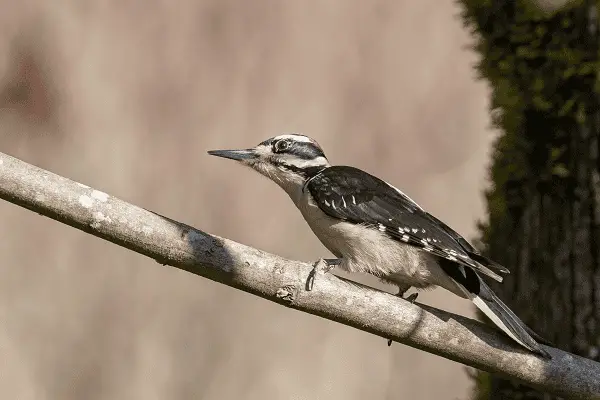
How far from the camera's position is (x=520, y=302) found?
151 inches

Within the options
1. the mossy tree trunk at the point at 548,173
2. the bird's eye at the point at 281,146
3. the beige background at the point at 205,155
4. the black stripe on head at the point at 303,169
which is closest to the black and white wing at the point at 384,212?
the black stripe on head at the point at 303,169

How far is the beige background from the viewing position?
3984mm

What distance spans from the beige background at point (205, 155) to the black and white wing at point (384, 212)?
1.02m

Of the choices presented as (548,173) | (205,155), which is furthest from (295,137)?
(548,173)

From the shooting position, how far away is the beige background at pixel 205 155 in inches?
157

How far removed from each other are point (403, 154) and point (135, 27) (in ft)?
4.74

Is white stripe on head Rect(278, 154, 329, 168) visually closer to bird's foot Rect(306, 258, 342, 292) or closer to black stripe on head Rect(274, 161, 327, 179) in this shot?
black stripe on head Rect(274, 161, 327, 179)

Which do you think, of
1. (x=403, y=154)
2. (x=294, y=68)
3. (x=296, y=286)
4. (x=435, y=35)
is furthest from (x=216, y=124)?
(x=296, y=286)

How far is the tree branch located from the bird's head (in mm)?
1010

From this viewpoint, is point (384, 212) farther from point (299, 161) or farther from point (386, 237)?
point (299, 161)

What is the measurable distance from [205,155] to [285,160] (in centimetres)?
82

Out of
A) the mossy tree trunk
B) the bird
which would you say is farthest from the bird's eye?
the mossy tree trunk

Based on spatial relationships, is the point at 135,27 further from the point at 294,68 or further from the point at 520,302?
the point at 520,302

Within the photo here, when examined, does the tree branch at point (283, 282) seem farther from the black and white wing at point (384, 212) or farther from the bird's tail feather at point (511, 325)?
the black and white wing at point (384, 212)
